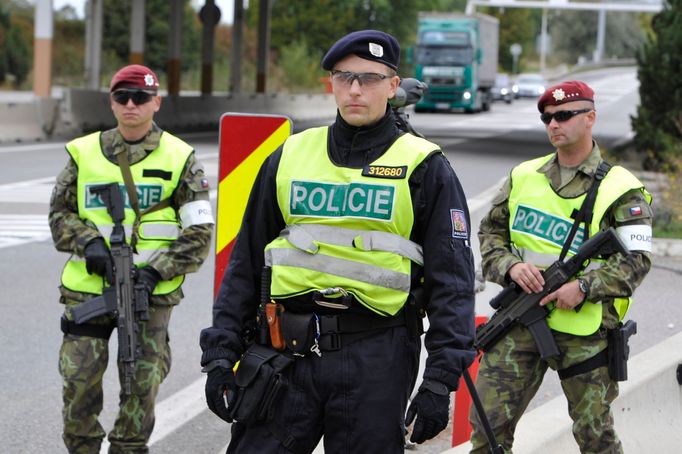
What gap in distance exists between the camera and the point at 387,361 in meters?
3.70

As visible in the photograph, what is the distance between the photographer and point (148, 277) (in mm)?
5199

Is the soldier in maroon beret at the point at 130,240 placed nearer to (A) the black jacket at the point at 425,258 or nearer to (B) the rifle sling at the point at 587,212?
(A) the black jacket at the point at 425,258

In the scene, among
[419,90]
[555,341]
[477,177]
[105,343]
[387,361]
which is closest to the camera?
[387,361]

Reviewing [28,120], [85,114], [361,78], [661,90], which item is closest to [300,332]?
[361,78]

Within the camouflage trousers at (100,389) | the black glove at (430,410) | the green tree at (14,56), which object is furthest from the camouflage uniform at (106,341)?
the green tree at (14,56)

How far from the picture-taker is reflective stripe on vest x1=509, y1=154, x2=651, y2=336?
4836 millimetres

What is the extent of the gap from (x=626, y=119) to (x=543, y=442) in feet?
155

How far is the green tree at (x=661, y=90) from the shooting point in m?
21.9

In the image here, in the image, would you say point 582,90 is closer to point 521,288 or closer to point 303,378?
point 521,288

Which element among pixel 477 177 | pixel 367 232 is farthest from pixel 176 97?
pixel 367 232

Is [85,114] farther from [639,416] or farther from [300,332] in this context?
[300,332]

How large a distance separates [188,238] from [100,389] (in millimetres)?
738

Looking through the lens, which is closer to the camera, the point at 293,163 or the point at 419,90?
the point at 293,163

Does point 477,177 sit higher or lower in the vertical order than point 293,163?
lower
